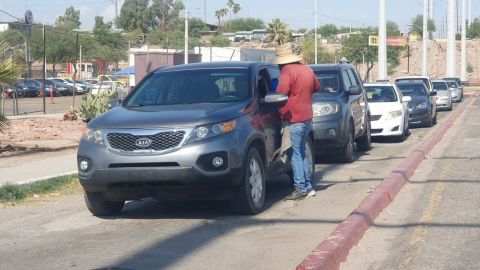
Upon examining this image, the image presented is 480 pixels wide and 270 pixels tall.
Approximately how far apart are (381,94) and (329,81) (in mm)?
6016

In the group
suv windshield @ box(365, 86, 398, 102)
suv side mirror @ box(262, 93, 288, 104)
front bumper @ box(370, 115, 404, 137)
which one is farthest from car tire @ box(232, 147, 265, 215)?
suv windshield @ box(365, 86, 398, 102)

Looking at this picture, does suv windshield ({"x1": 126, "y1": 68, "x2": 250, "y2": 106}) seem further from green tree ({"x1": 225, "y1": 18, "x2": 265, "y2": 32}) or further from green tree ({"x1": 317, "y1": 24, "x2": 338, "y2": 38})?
green tree ({"x1": 225, "y1": 18, "x2": 265, "y2": 32})

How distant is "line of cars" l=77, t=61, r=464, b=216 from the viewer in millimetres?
8828

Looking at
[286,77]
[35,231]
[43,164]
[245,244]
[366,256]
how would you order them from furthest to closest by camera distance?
[43,164]
[286,77]
[35,231]
[245,244]
[366,256]

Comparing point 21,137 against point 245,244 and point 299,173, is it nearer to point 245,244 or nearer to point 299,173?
point 299,173

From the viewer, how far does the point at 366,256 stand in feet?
24.5

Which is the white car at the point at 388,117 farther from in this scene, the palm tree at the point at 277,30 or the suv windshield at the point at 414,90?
the palm tree at the point at 277,30

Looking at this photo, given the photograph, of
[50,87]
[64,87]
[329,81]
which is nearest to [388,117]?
[329,81]

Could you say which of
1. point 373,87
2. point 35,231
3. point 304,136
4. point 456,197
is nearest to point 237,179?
point 304,136

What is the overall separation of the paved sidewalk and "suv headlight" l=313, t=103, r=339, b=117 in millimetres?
4264

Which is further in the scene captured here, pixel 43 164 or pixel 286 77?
pixel 43 164

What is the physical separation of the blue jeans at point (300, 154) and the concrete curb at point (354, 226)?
92 cm

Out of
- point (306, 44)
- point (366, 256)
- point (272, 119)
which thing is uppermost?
point (306, 44)

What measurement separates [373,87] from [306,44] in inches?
2571
